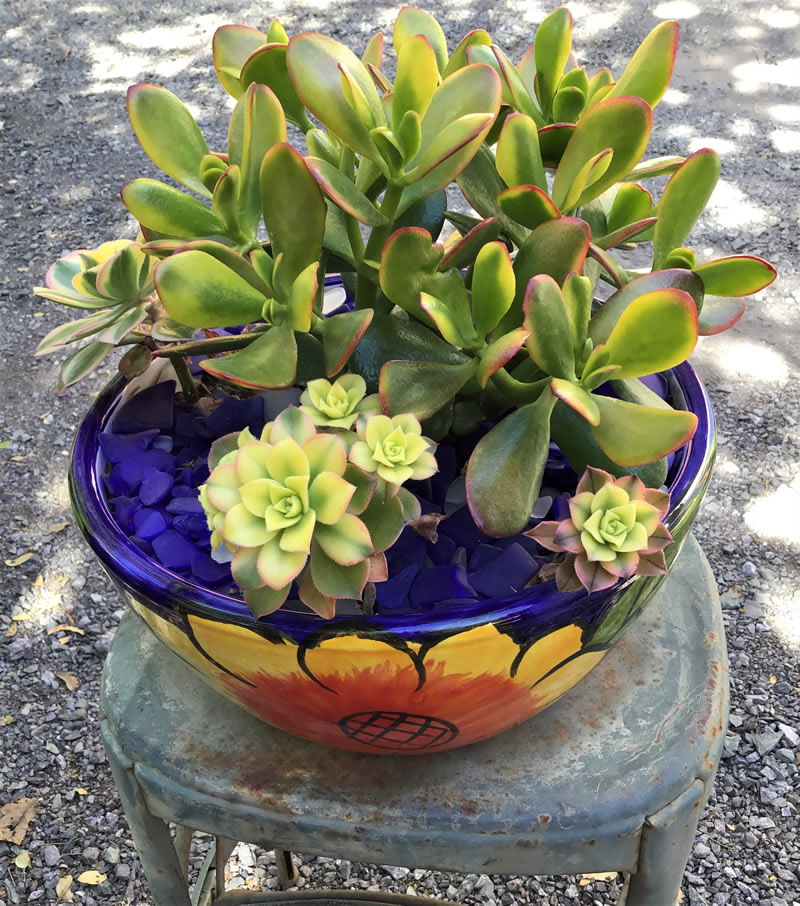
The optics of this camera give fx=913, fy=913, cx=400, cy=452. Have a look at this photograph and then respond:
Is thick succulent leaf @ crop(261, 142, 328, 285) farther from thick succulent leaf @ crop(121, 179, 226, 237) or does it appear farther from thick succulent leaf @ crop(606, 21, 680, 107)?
thick succulent leaf @ crop(606, 21, 680, 107)

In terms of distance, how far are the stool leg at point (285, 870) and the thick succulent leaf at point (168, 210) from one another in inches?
34.2

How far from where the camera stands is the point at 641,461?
0.48 metres

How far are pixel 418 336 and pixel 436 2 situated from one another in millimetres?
3260

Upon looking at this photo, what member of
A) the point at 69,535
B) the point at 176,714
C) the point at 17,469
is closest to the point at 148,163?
the point at 17,469

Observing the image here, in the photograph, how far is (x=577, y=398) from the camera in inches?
18.0

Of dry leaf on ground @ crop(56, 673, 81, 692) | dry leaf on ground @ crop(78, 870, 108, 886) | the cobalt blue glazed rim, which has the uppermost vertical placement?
the cobalt blue glazed rim

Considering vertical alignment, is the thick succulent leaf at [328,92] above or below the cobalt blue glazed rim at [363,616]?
above

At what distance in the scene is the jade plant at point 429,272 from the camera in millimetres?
473

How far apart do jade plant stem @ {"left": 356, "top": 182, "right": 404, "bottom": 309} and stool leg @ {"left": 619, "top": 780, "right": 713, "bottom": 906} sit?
1.33 ft

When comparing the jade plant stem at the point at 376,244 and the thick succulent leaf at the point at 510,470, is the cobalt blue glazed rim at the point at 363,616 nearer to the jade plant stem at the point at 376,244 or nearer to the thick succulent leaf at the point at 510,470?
the thick succulent leaf at the point at 510,470

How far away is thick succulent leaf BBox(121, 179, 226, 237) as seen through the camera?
0.52 m

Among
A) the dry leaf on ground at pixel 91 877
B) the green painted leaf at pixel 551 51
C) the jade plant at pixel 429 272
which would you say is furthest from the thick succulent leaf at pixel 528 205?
the dry leaf on ground at pixel 91 877

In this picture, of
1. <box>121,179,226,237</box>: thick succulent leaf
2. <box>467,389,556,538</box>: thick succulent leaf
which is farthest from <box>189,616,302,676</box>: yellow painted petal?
<box>121,179,226,237</box>: thick succulent leaf

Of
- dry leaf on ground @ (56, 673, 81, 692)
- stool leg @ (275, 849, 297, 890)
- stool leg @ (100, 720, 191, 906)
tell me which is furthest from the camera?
dry leaf on ground @ (56, 673, 81, 692)
